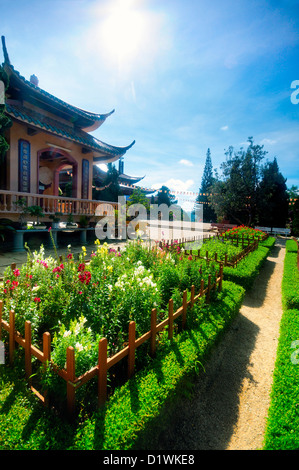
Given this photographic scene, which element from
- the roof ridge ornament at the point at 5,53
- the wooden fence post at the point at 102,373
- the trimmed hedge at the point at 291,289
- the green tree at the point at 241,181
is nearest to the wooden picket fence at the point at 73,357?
the wooden fence post at the point at 102,373

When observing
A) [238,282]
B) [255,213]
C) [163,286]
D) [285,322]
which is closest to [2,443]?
[163,286]

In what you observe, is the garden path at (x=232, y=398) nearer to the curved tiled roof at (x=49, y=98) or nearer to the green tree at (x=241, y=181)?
the curved tiled roof at (x=49, y=98)

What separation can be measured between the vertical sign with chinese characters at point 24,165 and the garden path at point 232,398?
982cm

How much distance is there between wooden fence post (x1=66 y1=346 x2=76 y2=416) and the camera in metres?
1.78

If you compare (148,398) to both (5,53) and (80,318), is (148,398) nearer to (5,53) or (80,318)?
(80,318)

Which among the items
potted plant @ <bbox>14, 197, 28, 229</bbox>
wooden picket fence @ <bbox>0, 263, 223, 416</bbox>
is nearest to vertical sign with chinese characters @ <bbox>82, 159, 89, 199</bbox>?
potted plant @ <bbox>14, 197, 28, 229</bbox>

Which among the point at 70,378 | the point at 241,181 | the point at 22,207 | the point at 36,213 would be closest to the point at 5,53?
the point at 22,207

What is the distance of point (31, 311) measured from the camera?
2680mm

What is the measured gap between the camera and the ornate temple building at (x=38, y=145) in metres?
8.69

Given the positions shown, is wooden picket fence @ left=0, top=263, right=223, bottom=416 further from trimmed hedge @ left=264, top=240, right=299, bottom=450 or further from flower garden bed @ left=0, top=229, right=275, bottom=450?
trimmed hedge @ left=264, top=240, right=299, bottom=450

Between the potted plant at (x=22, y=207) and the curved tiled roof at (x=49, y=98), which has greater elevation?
the curved tiled roof at (x=49, y=98)

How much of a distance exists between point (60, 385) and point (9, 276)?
196cm

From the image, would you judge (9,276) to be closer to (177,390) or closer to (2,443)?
(2,443)

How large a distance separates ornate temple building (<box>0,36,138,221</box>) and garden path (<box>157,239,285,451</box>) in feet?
27.7
